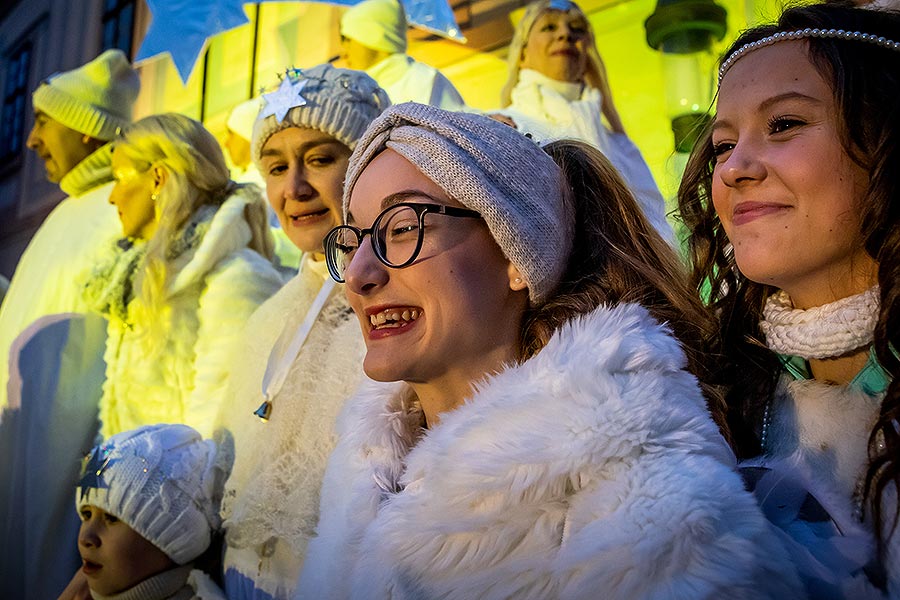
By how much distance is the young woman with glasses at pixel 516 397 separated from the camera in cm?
118

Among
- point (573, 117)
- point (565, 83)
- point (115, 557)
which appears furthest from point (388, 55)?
point (115, 557)

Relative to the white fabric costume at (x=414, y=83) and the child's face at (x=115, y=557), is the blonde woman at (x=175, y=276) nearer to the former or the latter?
the child's face at (x=115, y=557)

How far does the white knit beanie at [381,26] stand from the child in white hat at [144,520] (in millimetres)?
2325

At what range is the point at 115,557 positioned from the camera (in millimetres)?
2291

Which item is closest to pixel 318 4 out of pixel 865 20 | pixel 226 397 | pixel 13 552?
pixel 226 397

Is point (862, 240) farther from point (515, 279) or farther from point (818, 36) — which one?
point (515, 279)

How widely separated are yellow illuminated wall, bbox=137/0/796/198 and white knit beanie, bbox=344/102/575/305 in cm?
92

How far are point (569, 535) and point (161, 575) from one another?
4.84ft

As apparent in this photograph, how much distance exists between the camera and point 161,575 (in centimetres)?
232

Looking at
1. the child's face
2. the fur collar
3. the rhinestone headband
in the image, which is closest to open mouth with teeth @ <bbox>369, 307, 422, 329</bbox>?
the fur collar

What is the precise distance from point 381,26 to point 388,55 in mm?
140

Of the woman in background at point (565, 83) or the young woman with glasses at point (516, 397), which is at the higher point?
the woman in background at point (565, 83)

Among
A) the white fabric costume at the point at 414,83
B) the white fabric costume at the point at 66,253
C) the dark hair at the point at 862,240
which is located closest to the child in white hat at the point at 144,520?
the white fabric costume at the point at 66,253

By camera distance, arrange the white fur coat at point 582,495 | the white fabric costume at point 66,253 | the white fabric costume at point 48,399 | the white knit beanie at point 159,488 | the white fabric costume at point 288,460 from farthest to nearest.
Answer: the white fabric costume at point 66,253
the white fabric costume at point 48,399
the white knit beanie at point 159,488
the white fabric costume at point 288,460
the white fur coat at point 582,495
